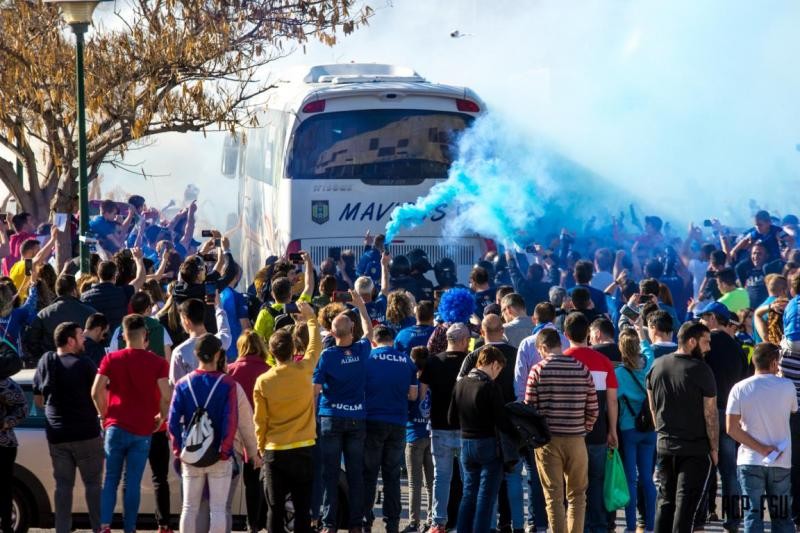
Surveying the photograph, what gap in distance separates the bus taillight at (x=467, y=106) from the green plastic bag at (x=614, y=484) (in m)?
9.82

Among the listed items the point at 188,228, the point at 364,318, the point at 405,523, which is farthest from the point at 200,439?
the point at 188,228

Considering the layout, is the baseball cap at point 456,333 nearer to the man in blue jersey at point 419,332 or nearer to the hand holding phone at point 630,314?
the man in blue jersey at point 419,332

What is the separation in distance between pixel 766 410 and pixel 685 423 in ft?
1.72

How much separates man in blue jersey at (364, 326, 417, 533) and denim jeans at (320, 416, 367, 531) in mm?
124

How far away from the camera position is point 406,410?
10.9 meters

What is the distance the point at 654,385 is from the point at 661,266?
7.91 m

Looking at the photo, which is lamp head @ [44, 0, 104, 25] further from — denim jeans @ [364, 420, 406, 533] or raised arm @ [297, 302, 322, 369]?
denim jeans @ [364, 420, 406, 533]

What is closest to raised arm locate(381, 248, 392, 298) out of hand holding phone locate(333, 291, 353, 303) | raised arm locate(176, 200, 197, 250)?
hand holding phone locate(333, 291, 353, 303)

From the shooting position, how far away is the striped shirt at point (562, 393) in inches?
393

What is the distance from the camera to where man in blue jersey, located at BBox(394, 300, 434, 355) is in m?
11.6

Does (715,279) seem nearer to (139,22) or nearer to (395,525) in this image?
(395,525)

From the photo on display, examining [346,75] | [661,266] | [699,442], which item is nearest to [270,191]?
[346,75]

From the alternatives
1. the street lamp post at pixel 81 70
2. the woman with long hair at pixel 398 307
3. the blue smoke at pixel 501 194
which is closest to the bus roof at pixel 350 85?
the blue smoke at pixel 501 194

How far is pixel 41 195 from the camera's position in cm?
1962
